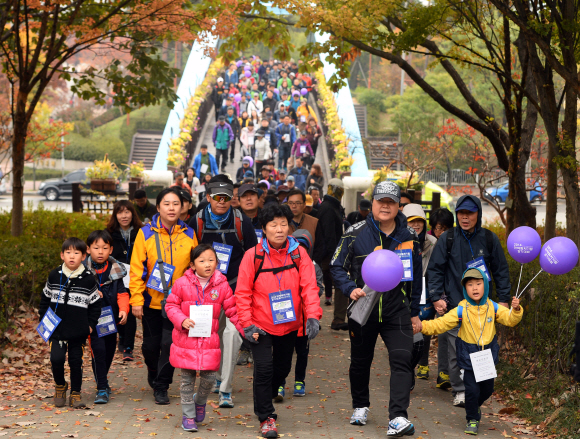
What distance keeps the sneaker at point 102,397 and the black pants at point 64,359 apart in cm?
20

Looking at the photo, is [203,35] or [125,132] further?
[125,132]

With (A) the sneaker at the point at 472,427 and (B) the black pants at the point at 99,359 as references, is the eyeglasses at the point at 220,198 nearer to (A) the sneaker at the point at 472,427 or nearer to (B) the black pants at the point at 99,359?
(B) the black pants at the point at 99,359

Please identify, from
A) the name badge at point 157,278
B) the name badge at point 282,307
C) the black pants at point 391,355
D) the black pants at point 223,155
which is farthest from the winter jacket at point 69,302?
the black pants at point 223,155

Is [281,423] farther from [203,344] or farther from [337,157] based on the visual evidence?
[337,157]

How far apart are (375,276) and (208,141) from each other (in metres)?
27.9

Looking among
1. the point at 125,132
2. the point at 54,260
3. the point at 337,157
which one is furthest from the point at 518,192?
the point at 125,132

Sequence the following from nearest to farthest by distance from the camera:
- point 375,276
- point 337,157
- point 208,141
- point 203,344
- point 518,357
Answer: point 375,276 < point 203,344 < point 518,357 < point 337,157 < point 208,141

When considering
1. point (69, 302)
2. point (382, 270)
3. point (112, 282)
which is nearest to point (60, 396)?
point (69, 302)

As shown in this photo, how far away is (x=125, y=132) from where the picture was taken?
52031 millimetres

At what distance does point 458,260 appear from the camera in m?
5.79

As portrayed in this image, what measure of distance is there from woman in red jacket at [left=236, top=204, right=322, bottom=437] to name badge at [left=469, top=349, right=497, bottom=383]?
122 cm

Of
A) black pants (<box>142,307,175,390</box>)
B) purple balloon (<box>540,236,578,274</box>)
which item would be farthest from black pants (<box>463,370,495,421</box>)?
black pants (<box>142,307,175,390</box>)

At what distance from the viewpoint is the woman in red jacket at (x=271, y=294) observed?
4953 mm

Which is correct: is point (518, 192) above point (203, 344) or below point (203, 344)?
above
